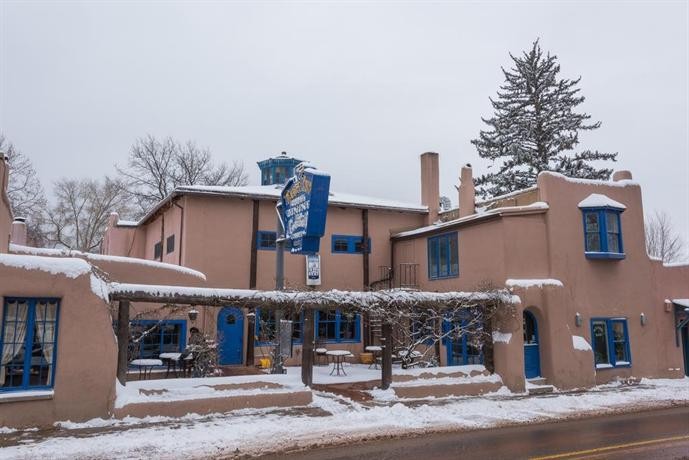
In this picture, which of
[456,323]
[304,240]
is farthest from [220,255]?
[456,323]

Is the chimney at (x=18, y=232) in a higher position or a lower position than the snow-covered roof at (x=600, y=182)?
lower

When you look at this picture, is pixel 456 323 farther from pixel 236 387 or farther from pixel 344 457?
pixel 344 457

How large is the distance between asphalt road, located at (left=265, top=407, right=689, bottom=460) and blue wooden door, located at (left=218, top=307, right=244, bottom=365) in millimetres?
10587

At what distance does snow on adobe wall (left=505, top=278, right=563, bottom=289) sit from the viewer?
1672 cm

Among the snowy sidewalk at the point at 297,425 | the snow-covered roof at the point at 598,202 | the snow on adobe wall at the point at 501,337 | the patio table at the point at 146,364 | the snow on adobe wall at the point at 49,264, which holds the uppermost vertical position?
the snow-covered roof at the point at 598,202

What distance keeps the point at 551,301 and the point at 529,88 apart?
2390 centimetres

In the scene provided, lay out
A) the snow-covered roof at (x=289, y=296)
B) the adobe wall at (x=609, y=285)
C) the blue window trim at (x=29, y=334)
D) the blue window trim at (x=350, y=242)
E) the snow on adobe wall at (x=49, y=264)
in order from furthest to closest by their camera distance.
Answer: the blue window trim at (x=350, y=242)
the adobe wall at (x=609, y=285)
the snow-covered roof at (x=289, y=296)
the snow on adobe wall at (x=49, y=264)
the blue window trim at (x=29, y=334)

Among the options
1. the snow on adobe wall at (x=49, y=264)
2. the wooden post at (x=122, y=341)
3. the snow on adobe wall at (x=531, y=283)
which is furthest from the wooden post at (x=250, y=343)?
the snow on adobe wall at (x=531, y=283)

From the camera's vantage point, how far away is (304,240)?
13.5 metres

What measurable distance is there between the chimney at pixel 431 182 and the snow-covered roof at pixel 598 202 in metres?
6.94

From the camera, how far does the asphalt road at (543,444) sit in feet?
28.9

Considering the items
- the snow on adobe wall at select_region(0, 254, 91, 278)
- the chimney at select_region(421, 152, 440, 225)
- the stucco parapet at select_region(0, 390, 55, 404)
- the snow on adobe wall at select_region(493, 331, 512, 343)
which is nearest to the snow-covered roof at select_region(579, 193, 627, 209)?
the snow on adobe wall at select_region(493, 331, 512, 343)

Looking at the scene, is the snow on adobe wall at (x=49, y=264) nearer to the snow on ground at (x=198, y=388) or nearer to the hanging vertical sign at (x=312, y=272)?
the snow on ground at (x=198, y=388)

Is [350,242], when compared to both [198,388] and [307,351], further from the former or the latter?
[198,388]
